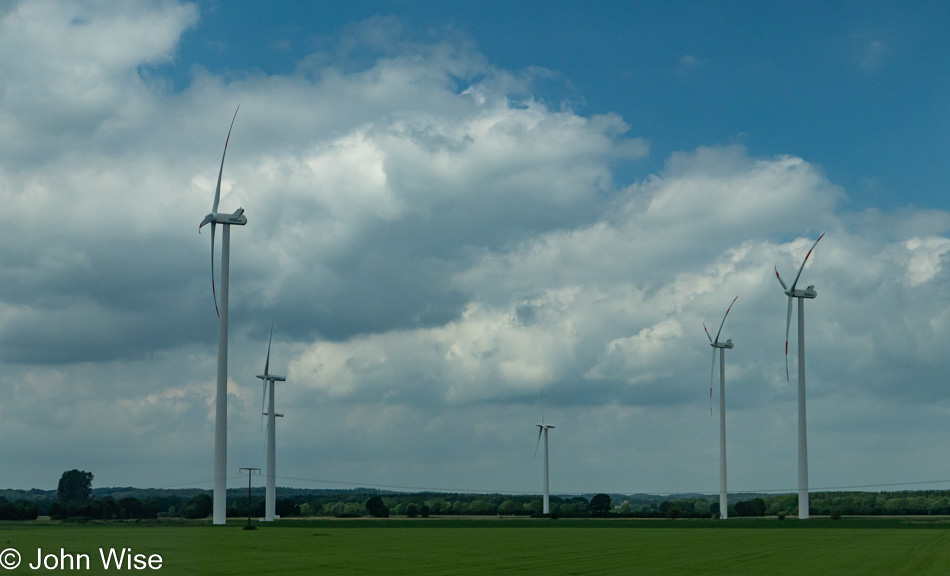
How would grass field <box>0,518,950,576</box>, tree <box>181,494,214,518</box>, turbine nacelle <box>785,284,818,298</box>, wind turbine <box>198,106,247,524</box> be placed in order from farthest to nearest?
tree <box>181,494,214,518</box>, turbine nacelle <box>785,284,818,298</box>, wind turbine <box>198,106,247,524</box>, grass field <box>0,518,950,576</box>

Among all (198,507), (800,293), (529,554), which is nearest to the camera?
(529,554)

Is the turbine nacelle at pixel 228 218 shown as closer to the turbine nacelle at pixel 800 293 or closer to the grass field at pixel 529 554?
the grass field at pixel 529 554

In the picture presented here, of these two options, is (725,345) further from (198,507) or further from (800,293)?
(198,507)

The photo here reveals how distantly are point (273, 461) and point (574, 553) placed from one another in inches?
4275

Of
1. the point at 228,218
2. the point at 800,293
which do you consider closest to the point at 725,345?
the point at 800,293

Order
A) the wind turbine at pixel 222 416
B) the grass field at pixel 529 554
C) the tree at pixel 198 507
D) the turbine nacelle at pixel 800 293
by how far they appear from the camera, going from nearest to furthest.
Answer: the grass field at pixel 529 554
the wind turbine at pixel 222 416
the turbine nacelle at pixel 800 293
the tree at pixel 198 507

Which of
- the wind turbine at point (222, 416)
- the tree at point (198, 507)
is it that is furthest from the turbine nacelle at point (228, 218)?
the tree at point (198, 507)

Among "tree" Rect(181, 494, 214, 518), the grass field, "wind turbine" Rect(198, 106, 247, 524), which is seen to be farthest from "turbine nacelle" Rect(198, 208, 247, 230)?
"tree" Rect(181, 494, 214, 518)

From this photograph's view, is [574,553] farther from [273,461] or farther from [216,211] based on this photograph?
[273,461]

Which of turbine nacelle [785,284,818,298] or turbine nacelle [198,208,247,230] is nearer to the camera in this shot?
turbine nacelle [198,208,247,230]

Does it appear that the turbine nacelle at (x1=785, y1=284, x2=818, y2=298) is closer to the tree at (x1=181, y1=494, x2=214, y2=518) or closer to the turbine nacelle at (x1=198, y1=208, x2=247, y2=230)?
the turbine nacelle at (x1=198, y1=208, x2=247, y2=230)

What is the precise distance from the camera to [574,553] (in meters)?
63.4

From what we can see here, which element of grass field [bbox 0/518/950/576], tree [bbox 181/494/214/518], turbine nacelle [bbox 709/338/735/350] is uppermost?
turbine nacelle [bbox 709/338/735/350]

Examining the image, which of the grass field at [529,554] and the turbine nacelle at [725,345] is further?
the turbine nacelle at [725,345]
